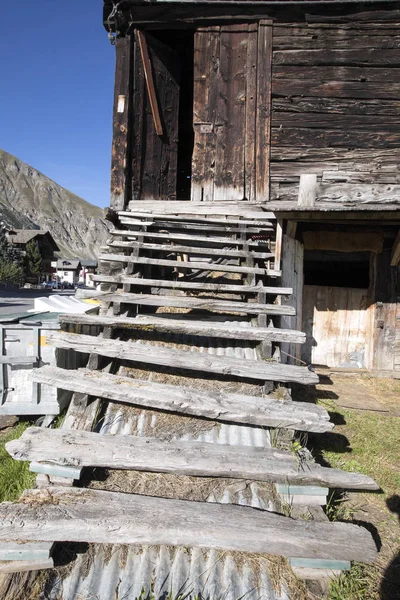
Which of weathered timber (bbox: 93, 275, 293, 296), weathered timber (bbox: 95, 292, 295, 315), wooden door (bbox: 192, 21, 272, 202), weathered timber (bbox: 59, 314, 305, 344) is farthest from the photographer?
wooden door (bbox: 192, 21, 272, 202)

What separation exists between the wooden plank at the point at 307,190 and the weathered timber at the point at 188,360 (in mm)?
3202

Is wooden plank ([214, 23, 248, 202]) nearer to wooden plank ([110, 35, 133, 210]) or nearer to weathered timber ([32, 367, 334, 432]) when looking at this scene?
wooden plank ([110, 35, 133, 210])

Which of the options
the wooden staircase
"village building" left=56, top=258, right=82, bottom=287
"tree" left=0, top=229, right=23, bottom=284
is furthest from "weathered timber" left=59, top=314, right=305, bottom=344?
"village building" left=56, top=258, right=82, bottom=287

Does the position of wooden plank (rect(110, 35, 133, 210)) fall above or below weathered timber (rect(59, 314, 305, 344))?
above

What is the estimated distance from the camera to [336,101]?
268 inches

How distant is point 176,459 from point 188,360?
115 centimetres

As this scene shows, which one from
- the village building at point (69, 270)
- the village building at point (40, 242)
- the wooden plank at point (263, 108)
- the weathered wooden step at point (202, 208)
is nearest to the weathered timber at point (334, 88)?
the wooden plank at point (263, 108)

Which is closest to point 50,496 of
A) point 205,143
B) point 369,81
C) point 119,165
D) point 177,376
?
point 177,376

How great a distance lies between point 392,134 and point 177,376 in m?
6.05

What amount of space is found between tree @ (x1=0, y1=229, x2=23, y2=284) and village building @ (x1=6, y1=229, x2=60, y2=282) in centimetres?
895

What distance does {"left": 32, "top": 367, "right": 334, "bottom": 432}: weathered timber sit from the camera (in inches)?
131

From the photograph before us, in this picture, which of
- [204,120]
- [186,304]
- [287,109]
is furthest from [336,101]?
[186,304]

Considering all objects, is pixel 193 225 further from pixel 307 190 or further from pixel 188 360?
pixel 188 360

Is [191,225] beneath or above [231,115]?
beneath
